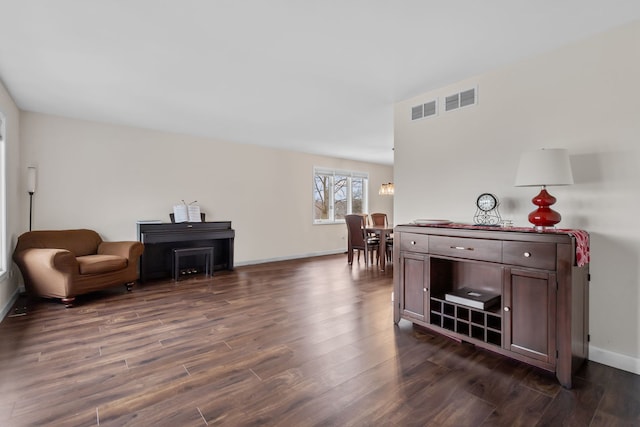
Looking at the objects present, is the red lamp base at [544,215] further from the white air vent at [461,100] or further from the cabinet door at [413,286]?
the white air vent at [461,100]

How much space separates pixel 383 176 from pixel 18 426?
8398 mm

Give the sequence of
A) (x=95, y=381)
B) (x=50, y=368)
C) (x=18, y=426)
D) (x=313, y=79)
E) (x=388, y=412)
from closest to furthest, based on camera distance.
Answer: (x=18, y=426), (x=388, y=412), (x=95, y=381), (x=50, y=368), (x=313, y=79)

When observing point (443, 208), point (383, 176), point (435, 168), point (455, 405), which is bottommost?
point (455, 405)

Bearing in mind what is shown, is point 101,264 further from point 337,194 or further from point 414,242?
point 337,194

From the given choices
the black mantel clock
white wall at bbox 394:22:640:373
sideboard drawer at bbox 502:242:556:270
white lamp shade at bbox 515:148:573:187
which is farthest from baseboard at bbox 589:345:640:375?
white lamp shade at bbox 515:148:573:187

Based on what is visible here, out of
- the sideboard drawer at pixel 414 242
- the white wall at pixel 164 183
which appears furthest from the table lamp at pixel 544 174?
the white wall at pixel 164 183

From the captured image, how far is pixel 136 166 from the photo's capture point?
5.02m

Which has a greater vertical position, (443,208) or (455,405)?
(443,208)

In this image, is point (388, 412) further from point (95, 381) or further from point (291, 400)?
point (95, 381)

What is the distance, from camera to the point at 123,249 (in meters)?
4.23

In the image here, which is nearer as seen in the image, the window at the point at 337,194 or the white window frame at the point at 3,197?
the white window frame at the point at 3,197

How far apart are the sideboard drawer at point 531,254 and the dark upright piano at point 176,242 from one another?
14.6 feet

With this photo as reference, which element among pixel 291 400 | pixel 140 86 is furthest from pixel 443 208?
pixel 140 86

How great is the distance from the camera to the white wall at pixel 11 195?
3.36 meters
